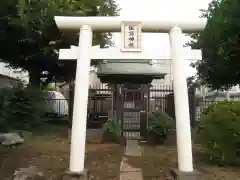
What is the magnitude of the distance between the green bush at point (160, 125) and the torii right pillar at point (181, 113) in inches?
136

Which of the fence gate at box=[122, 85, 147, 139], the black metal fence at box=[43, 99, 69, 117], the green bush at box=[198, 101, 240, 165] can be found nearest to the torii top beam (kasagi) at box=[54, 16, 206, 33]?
the green bush at box=[198, 101, 240, 165]

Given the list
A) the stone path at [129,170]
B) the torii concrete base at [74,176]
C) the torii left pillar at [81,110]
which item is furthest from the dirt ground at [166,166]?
the torii left pillar at [81,110]

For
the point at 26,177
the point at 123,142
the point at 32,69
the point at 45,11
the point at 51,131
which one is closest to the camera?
the point at 26,177

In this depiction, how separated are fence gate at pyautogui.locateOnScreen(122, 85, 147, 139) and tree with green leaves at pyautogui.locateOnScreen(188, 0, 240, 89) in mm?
3223

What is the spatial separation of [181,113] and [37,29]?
7.02 meters

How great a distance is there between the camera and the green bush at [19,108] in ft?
37.6

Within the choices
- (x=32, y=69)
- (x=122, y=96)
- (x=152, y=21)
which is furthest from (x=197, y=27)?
(x=32, y=69)

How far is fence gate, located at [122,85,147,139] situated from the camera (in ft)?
37.8

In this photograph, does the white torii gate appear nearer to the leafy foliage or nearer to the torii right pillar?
the torii right pillar

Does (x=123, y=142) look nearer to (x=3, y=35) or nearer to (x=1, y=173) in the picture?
(x=1, y=173)

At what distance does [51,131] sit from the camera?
41.5 feet

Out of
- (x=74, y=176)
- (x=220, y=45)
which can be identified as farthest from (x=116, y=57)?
(x=220, y=45)

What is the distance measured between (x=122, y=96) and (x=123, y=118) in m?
0.77

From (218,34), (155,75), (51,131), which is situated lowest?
(51,131)
